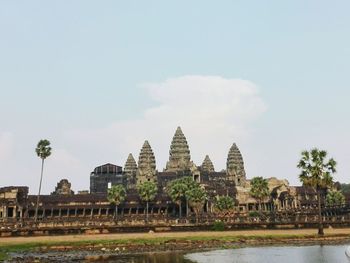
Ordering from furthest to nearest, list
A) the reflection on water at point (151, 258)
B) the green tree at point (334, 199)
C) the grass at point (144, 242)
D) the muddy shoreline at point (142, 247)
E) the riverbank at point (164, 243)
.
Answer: the green tree at point (334, 199), the grass at point (144, 242), the riverbank at point (164, 243), the muddy shoreline at point (142, 247), the reflection on water at point (151, 258)

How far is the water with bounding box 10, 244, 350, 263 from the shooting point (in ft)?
144

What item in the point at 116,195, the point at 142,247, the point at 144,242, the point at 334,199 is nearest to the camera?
the point at 142,247

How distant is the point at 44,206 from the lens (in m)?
143

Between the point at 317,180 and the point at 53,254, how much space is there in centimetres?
3862

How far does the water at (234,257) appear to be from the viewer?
4394 cm

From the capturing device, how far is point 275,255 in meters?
47.8

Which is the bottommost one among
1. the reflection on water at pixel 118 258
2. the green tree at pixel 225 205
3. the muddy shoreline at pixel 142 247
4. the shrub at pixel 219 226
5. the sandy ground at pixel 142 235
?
the reflection on water at pixel 118 258

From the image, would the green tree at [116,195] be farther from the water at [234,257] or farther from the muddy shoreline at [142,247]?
the water at [234,257]

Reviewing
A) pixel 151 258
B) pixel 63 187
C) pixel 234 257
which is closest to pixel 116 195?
pixel 63 187

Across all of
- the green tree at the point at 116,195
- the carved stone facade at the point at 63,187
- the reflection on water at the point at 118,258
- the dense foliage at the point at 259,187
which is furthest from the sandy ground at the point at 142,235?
the carved stone facade at the point at 63,187

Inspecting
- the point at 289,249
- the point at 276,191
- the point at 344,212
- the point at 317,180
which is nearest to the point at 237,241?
the point at 289,249

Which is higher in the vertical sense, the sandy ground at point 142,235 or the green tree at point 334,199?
the green tree at point 334,199

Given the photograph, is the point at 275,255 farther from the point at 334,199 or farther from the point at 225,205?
the point at 334,199

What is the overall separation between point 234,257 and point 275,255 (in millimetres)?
3875
